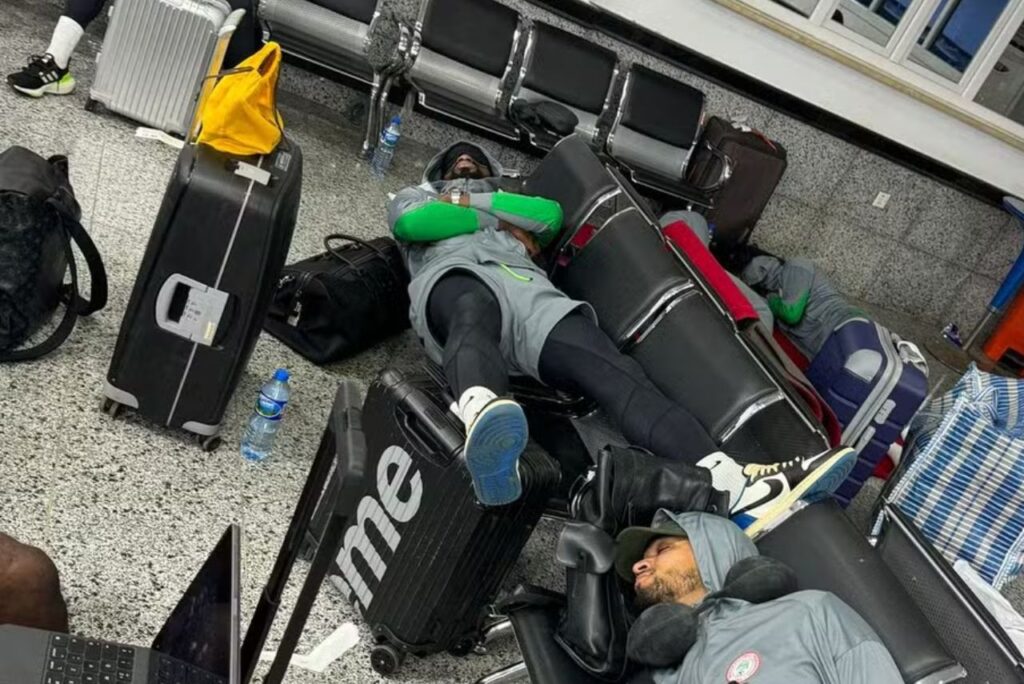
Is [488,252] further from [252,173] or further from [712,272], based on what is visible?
[712,272]

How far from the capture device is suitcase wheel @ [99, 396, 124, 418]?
220 centimetres

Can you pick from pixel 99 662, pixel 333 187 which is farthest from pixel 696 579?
pixel 333 187

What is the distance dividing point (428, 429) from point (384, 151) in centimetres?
275

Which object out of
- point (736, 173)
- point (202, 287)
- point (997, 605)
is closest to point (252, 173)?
point (202, 287)

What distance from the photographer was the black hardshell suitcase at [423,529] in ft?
6.05

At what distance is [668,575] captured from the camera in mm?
1751

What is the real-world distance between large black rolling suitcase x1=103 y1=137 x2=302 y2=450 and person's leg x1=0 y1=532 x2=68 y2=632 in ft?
2.34

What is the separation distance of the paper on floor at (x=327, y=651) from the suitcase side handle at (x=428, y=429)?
1.43ft

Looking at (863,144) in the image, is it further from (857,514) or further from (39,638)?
(39,638)

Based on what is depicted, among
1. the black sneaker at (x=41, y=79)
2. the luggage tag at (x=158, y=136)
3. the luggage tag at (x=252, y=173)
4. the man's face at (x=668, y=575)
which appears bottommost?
the luggage tag at (x=158, y=136)

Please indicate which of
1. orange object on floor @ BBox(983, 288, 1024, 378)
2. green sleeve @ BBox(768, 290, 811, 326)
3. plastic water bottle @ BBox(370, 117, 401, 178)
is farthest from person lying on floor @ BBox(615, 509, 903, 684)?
orange object on floor @ BBox(983, 288, 1024, 378)

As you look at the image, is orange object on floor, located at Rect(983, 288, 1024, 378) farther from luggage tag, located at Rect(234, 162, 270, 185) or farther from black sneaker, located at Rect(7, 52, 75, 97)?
black sneaker, located at Rect(7, 52, 75, 97)

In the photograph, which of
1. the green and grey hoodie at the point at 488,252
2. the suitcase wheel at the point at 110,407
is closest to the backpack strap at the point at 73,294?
the suitcase wheel at the point at 110,407

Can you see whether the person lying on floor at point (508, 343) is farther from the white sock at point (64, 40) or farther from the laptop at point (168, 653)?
the white sock at point (64, 40)
